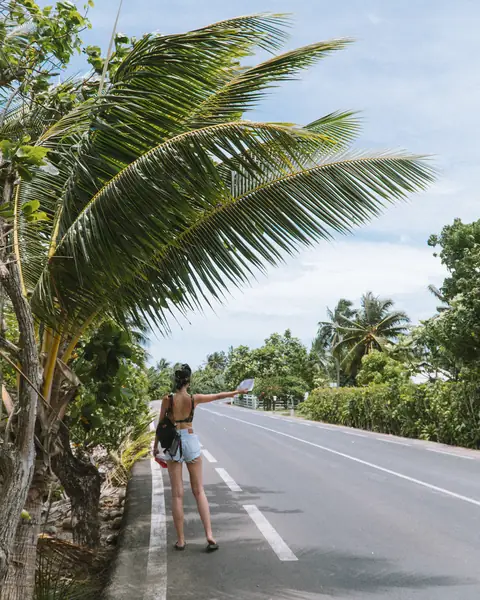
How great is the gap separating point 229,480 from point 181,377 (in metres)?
5.09

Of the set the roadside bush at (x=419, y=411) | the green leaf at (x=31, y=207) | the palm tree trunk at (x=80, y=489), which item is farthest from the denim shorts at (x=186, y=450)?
the roadside bush at (x=419, y=411)

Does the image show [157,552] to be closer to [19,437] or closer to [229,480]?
[19,437]

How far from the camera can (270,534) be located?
6.30 metres

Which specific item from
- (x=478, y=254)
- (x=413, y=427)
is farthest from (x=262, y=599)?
(x=413, y=427)

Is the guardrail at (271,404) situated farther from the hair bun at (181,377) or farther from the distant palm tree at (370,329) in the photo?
the hair bun at (181,377)

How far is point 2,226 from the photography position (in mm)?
4082

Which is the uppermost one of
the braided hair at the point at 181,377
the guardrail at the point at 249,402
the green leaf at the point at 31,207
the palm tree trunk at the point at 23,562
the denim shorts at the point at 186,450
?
the green leaf at the point at 31,207

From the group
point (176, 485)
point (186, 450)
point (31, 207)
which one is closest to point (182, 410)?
point (186, 450)

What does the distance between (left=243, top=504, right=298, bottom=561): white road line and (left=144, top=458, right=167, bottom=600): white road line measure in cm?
102

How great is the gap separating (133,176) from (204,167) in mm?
454

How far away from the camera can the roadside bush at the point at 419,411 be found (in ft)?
52.2

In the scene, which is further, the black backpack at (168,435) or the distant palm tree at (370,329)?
the distant palm tree at (370,329)

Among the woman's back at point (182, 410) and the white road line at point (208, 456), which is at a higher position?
the woman's back at point (182, 410)

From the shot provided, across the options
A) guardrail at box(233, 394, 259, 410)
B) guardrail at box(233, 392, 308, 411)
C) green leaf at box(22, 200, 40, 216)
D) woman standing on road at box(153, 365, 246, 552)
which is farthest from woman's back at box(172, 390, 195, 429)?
guardrail at box(233, 394, 259, 410)
